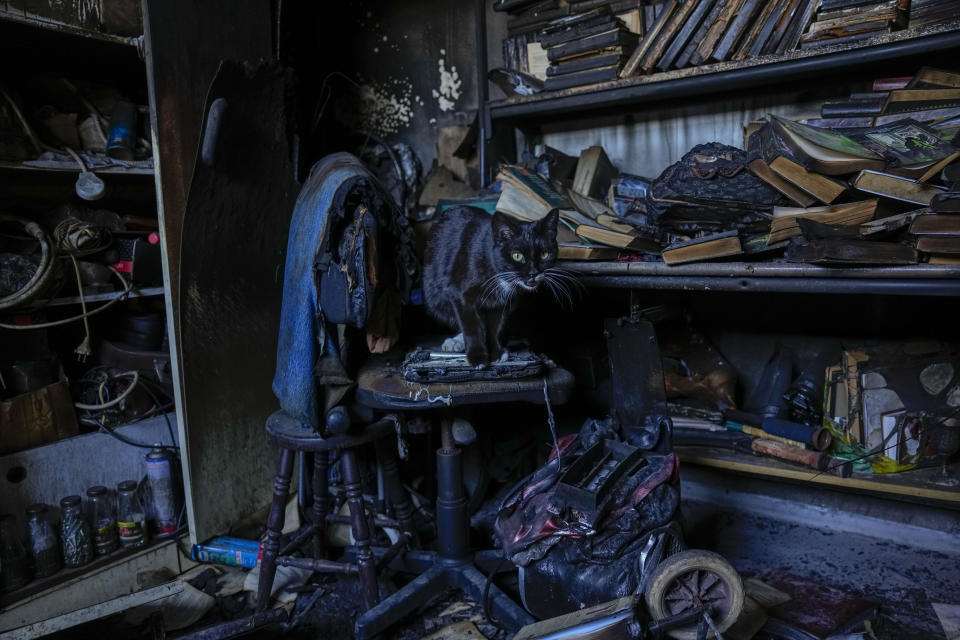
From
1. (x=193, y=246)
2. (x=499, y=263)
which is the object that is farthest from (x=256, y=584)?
(x=499, y=263)

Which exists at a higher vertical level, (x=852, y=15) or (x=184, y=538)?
(x=852, y=15)

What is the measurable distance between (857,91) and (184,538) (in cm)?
276

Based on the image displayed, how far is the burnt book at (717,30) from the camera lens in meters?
2.04

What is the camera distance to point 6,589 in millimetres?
1929

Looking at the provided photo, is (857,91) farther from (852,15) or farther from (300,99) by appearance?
(300,99)

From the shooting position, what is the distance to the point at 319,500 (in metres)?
2.04

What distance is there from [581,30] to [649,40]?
0.24m

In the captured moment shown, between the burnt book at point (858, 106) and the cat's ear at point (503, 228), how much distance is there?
114 cm

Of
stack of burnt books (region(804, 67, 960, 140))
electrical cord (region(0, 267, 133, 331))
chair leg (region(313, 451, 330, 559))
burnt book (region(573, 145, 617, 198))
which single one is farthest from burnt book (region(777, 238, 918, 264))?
electrical cord (region(0, 267, 133, 331))

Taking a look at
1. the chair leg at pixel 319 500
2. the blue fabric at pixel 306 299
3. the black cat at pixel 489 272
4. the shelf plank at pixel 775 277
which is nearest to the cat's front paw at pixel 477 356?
the black cat at pixel 489 272

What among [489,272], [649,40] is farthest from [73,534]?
[649,40]

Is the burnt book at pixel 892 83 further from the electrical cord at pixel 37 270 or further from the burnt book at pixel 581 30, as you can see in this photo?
the electrical cord at pixel 37 270

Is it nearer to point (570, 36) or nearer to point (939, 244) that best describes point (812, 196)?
point (939, 244)

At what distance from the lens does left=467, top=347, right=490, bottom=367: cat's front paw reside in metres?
1.70
